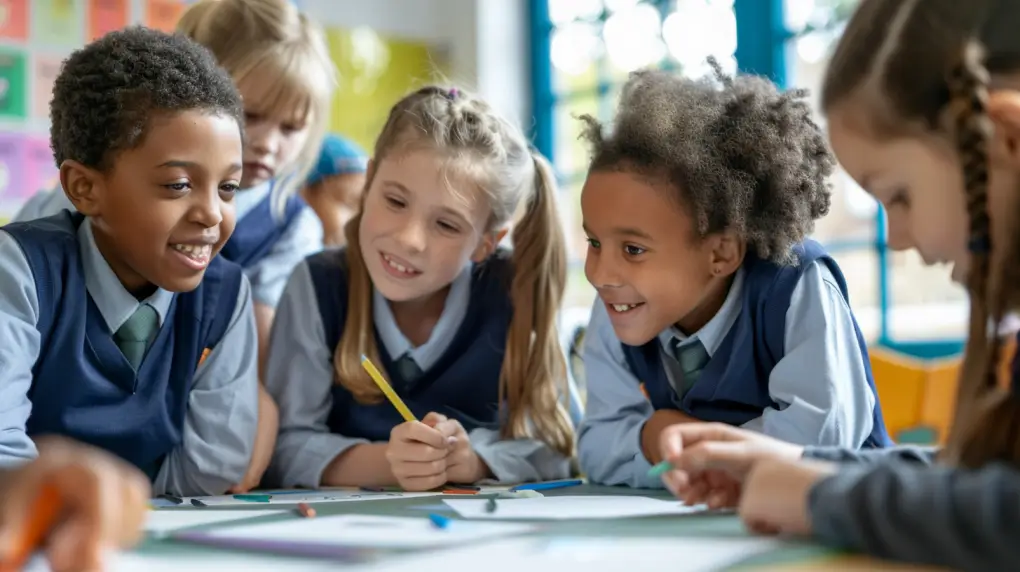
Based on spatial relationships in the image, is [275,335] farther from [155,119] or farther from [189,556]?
[189,556]

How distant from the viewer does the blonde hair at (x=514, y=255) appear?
1.56m

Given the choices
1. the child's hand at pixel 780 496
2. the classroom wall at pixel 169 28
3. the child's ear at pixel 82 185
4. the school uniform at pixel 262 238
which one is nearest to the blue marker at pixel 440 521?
the child's hand at pixel 780 496

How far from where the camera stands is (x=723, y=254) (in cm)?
135

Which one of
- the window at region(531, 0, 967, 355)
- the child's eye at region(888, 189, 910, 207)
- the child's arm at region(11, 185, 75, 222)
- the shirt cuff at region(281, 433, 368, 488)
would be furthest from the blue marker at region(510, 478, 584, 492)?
the window at region(531, 0, 967, 355)

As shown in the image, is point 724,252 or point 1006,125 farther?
point 724,252

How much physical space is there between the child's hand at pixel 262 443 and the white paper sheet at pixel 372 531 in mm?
511

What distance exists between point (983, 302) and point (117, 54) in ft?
3.25

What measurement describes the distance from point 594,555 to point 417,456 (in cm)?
64

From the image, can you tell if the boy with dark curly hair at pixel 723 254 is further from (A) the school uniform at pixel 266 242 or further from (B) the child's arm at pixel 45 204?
(B) the child's arm at pixel 45 204

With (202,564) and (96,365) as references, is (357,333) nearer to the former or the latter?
(96,365)

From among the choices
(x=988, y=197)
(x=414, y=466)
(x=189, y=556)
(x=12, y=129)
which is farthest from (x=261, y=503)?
(x=12, y=129)

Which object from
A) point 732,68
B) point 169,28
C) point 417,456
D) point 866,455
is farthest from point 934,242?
point 169,28

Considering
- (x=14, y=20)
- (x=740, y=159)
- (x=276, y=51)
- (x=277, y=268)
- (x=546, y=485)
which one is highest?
(x=14, y=20)

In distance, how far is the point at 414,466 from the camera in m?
1.33
